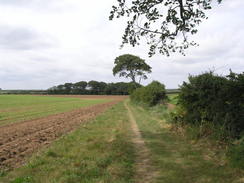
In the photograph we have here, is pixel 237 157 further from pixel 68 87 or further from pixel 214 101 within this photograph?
pixel 68 87

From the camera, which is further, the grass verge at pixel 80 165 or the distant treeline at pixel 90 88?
the distant treeline at pixel 90 88

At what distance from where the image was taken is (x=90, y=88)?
384ft

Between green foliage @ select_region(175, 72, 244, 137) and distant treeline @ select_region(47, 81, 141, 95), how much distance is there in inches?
3261

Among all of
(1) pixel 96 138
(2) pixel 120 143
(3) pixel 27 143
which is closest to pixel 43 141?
(3) pixel 27 143

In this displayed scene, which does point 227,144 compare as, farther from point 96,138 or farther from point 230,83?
point 96,138

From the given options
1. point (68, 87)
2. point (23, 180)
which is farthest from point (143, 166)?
point (68, 87)

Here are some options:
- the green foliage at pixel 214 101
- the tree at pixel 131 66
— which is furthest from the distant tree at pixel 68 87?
the green foliage at pixel 214 101

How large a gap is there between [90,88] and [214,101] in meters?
111

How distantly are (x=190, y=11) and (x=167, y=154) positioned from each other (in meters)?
4.99

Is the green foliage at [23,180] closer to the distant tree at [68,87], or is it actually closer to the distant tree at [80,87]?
the distant tree at [80,87]

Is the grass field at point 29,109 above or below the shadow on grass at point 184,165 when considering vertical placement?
below

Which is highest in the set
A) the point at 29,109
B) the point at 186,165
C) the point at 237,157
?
the point at 237,157

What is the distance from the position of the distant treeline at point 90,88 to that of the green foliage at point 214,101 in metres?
82.8

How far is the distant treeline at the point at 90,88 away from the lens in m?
99.0
